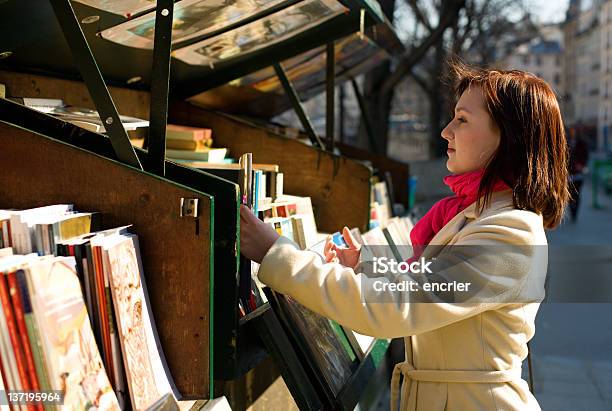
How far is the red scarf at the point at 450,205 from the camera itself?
2.10 m

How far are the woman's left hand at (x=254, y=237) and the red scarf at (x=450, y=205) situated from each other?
50 cm

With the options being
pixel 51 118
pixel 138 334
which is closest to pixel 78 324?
pixel 138 334

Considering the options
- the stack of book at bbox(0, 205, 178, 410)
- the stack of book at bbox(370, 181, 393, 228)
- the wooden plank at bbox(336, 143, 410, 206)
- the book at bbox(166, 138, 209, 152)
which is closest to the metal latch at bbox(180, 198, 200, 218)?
the stack of book at bbox(0, 205, 178, 410)

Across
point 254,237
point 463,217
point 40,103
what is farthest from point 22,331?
point 40,103

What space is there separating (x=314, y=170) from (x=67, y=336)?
9.49ft

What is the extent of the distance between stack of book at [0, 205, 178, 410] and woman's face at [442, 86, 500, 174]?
98 centimetres

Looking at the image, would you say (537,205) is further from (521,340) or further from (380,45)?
(380,45)

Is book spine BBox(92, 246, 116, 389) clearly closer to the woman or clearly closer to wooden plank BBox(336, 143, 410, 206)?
the woman

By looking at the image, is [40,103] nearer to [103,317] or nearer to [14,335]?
[103,317]

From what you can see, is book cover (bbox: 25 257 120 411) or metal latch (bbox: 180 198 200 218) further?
metal latch (bbox: 180 198 200 218)

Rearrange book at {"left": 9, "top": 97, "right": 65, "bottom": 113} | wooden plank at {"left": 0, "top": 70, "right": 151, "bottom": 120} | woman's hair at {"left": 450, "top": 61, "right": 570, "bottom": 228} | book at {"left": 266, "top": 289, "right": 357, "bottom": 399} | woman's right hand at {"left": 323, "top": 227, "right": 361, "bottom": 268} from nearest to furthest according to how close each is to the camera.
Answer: woman's hair at {"left": 450, "top": 61, "right": 570, "bottom": 228}
book at {"left": 266, "top": 289, "right": 357, "bottom": 399}
woman's right hand at {"left": 323, "top": 227, "right": 361, "bottom": 268}
book at {"left": 9, "top": 97, "right": 65, "bottom": 113}
wooden plank at {"left": 0, "top": 70, "right": 151, "bottom": 120}

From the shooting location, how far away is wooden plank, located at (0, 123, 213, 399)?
76.7 inches

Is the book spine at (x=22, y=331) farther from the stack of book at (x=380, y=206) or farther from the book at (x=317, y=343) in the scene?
the stack of book at (x=380, y=206)

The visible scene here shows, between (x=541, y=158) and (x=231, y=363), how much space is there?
3.54 feet
